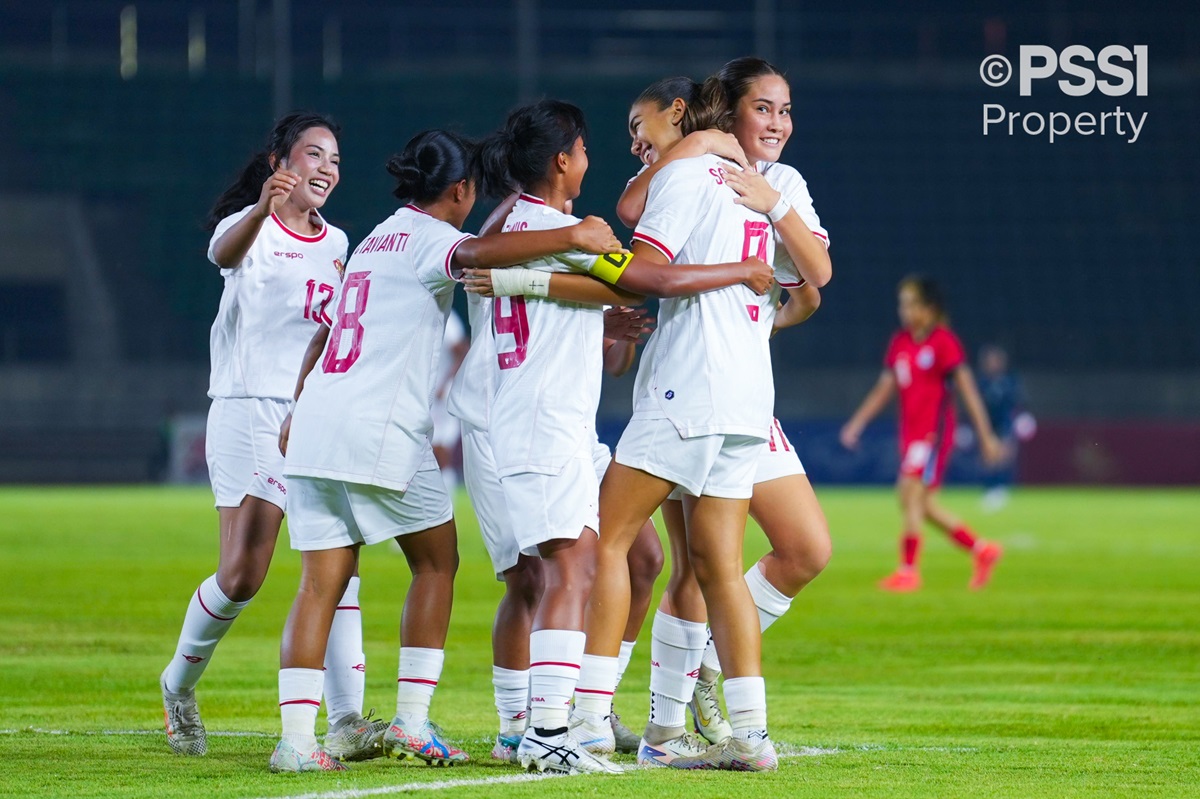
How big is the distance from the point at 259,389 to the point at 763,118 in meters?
1.84

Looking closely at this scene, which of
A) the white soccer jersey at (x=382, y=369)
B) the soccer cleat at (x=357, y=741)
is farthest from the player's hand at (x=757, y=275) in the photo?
the soccer cleat at (x=357, y=741)

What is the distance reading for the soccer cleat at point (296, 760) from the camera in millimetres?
4660

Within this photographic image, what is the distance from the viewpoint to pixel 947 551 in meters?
16.5

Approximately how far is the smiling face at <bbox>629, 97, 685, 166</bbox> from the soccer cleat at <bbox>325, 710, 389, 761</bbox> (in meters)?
1.90

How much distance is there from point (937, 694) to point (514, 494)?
300 centimetres

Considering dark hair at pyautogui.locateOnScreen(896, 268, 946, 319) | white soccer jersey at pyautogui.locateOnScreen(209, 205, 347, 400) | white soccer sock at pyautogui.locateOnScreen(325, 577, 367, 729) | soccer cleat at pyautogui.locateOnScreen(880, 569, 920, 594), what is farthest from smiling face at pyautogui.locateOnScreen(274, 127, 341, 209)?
soccer cleat at pyautogui.locateOnScreen(880, 569, 920, 594)

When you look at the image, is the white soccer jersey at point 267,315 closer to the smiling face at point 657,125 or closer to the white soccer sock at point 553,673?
the smiling face at point 657,125

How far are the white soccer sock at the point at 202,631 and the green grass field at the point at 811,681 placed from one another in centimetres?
25

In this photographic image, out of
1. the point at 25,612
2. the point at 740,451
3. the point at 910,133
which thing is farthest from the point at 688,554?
the point at 910,133

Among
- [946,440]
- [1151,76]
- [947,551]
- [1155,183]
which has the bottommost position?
[947,551]

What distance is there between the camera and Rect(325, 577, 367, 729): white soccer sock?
5238 mm

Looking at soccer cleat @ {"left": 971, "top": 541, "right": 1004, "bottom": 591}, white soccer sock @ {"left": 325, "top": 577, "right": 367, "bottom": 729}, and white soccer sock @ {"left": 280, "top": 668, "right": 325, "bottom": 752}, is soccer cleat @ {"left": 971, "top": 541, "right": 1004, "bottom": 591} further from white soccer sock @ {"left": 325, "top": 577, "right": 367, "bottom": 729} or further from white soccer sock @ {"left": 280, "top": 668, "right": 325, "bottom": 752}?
white soccer sock @ {"left": 280, "top": 668, "right": 325, "bottom": 752}

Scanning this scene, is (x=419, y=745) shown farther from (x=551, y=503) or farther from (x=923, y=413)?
(x=923, y=413)

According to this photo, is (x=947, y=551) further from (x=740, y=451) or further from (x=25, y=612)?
(x=740, y=451)
